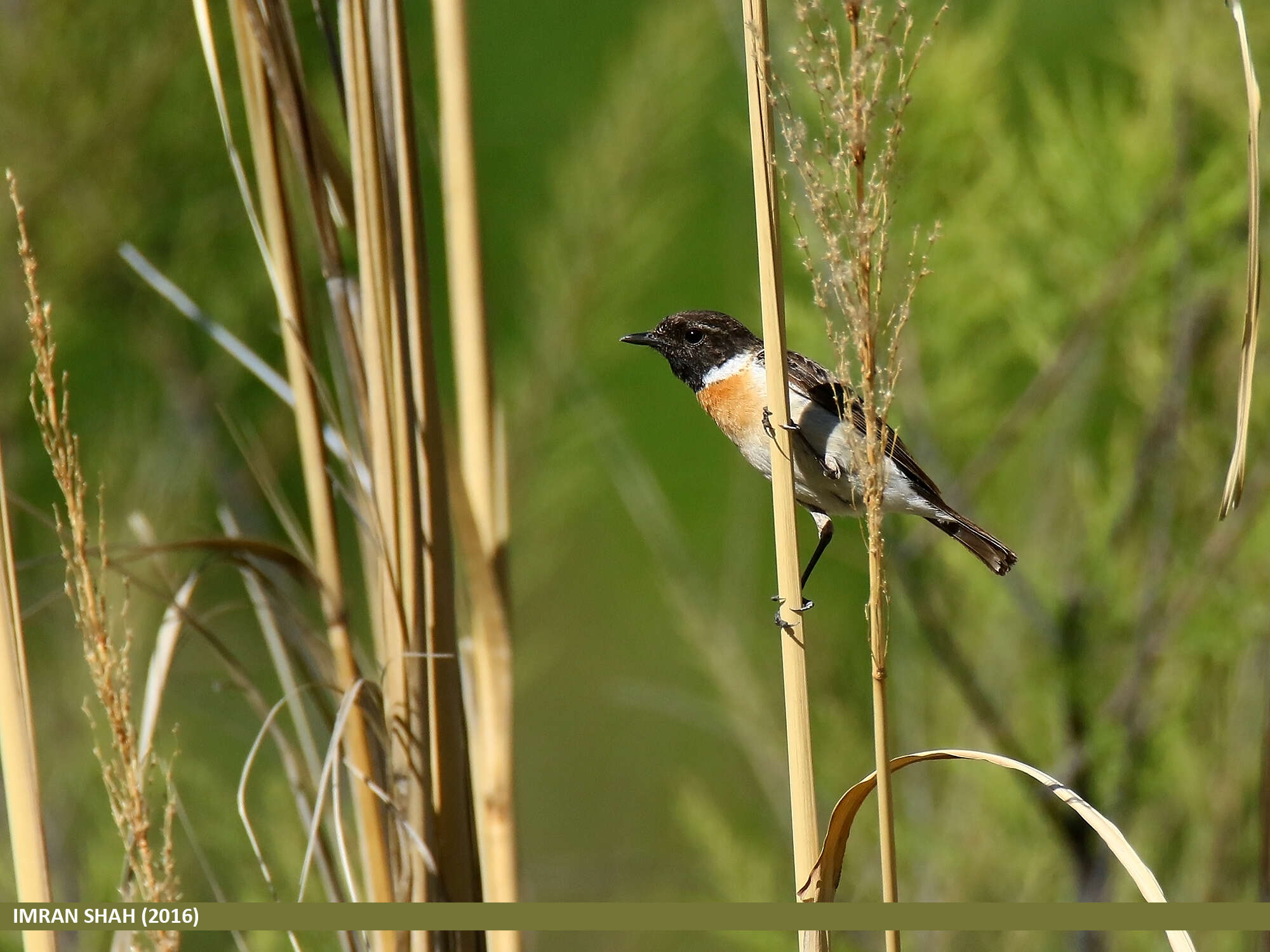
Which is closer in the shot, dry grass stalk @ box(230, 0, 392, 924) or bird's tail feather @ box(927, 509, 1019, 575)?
dry grass stalk @ box(230, 0, 392, 924)

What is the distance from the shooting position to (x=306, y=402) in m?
1.16

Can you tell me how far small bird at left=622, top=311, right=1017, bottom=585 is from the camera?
2059 millimetres

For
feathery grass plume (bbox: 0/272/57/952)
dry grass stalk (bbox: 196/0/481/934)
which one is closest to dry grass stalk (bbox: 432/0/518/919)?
dry grass stalk (bbox: 196/0/481/934)

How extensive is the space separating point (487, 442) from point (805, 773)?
0.48 metres

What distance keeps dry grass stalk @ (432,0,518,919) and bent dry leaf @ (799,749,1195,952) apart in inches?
12.3

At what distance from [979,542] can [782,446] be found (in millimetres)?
1231

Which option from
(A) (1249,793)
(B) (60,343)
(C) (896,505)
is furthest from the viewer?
(B) (60,343)

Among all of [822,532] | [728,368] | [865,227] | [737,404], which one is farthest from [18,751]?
[822,532]

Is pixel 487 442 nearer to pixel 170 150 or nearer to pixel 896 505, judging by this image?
pixel 896 505

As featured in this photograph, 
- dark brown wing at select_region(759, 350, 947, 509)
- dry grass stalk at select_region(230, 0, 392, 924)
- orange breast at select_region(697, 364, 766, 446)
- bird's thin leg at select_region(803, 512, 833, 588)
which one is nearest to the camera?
dry grass stalk at select_region(230, 0, 392, 924)

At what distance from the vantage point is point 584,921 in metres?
1.02

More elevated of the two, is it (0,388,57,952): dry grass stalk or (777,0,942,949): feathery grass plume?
(777,0,942,949): feathery grass plume

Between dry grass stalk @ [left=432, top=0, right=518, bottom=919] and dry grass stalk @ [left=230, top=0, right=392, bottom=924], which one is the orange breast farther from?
dry grass stalk @ [left=230, top=0, right=392, bottom=924]

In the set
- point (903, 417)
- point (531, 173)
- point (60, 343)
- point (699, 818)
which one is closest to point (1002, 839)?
point (699, 818)
